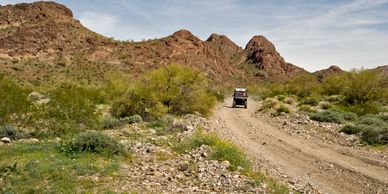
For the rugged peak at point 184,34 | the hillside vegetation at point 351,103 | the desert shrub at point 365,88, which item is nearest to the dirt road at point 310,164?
the hillside vegetation at point 351,103

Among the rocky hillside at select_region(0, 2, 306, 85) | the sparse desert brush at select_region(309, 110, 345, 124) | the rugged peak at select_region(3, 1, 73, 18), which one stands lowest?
the sparse desert brush at select_region(309, 110, 345, 124)

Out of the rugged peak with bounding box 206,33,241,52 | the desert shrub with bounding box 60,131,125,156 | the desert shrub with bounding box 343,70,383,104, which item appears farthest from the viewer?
the rugged peak with bounding box 206,33,241,52

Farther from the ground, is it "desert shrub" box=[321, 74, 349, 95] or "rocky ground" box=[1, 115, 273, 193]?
"desert shrub" box=[321, 74, 349, 95]

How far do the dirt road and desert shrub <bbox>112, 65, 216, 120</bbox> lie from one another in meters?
4.85

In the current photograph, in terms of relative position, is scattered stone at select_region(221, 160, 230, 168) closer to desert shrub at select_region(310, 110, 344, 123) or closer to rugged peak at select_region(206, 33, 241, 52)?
desert shrub at select_region(310, 110, 344, 123)

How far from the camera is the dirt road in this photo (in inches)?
490

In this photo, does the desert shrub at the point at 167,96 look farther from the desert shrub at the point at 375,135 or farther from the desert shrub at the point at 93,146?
the desert shrub at the point at 375,135

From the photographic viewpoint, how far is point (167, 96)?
26234 millimetres

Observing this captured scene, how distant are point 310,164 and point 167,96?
12.7 m

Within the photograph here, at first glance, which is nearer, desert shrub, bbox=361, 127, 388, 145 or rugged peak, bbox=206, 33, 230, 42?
desert shrub, bbox=361, 127, 388, 145

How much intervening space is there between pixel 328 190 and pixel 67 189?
724 centimetres

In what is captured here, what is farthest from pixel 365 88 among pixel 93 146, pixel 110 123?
pixel 93 146

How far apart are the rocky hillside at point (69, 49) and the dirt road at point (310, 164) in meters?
57.2

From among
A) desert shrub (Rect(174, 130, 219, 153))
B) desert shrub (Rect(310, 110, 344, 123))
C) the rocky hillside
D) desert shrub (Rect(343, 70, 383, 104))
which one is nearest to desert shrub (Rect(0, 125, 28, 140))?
desert shrub (Rect(174, 130, 219, 153))
